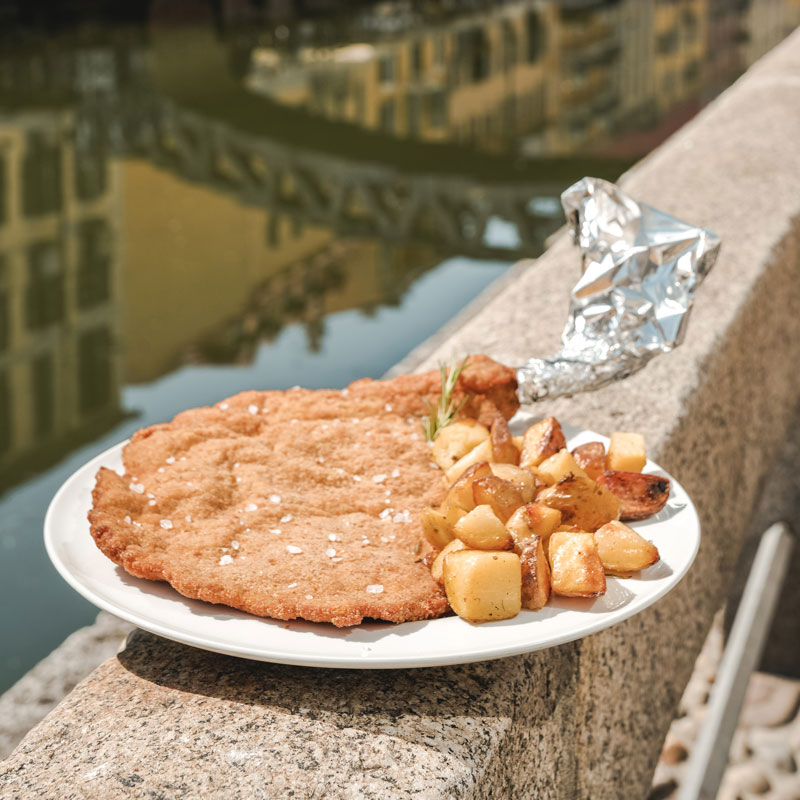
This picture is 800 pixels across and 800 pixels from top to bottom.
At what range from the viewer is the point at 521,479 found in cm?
132

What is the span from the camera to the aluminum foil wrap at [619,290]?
173 centimetres

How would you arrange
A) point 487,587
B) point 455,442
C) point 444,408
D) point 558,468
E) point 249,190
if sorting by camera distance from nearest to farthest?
point 487,587 → point 558,468 → point 455,442 → point 444,408 → point 249,190

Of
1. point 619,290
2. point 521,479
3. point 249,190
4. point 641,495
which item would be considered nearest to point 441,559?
point 521,479

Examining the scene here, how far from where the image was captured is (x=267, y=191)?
12242mm

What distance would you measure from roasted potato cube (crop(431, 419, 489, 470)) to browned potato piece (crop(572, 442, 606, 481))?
14 centimetres

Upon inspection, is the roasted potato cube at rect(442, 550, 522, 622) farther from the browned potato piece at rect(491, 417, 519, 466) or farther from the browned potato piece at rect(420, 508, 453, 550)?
the browned potato piece at rect(491, 417, 519, 466)

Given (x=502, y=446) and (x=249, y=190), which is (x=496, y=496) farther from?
(x=249, y=190)

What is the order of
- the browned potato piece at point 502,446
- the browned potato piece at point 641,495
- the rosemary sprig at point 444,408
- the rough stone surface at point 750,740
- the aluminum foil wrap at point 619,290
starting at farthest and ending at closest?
the rough stone surface at point 750,740 → the aluminum foil wrap at point 619,290 → the rosemary sprig at point 444,408 → the browned potato piece at point 502,446 → the browned potato piece at point 641,495

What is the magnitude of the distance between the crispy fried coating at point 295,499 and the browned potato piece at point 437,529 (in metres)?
0.02

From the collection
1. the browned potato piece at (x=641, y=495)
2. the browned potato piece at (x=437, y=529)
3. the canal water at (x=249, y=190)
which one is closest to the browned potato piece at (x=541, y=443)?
the browned potato piece at (x=641, y=495)

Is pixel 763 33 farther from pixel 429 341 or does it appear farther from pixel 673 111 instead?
pixel 429 341

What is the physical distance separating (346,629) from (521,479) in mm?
328

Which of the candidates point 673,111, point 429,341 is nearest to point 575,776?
point 429,341

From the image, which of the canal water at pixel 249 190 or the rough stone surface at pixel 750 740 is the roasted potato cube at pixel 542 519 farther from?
the canal water at pixel 249 190
